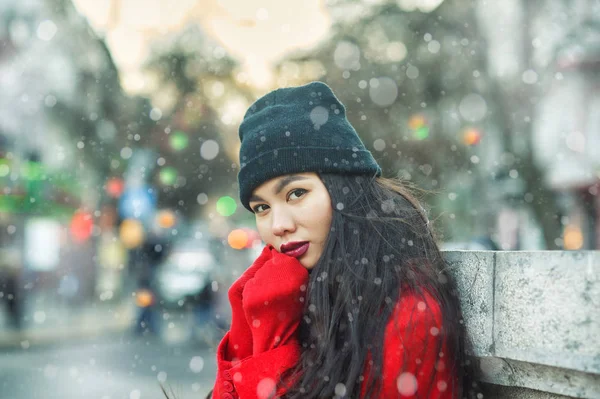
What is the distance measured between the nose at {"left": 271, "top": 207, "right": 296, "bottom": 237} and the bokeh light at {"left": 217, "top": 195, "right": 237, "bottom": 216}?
2341cm

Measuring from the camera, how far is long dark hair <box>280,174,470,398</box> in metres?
2.23

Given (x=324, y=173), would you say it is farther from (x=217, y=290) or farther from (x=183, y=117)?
(x=183, y=117)

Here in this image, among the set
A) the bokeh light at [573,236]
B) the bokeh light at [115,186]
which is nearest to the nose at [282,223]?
the bokeh light at [115,186]

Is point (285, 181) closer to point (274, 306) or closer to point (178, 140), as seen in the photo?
point (274, 306)

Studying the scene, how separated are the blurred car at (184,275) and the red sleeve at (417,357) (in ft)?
45.2

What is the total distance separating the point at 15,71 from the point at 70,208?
15.5ft

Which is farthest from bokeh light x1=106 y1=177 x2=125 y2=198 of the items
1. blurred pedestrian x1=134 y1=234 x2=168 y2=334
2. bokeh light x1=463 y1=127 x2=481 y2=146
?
bokeh light x1=463 y1=127 x2=481 y2=146

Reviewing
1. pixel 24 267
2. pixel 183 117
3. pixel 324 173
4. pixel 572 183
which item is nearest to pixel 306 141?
pixel 324 173

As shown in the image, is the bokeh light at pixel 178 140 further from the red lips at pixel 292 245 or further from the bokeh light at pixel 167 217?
the red lips at pixel 292 245

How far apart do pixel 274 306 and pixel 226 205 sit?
2492cm

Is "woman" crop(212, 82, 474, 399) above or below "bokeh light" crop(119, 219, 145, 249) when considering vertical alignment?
below

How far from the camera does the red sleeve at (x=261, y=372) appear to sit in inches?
94.6

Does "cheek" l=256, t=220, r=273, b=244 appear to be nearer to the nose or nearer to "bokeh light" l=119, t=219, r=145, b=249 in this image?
the nose

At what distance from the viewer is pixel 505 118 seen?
1598cm
